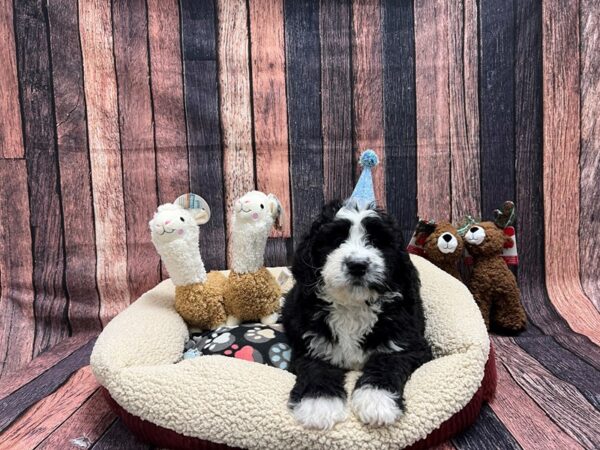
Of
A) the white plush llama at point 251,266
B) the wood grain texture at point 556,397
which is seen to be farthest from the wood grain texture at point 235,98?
the wood grain texture at point 556,397

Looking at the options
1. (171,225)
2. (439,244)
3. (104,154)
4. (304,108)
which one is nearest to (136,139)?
(104,154)

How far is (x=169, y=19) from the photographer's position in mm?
2324

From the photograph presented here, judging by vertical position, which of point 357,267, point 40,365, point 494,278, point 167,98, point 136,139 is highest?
point 167,98

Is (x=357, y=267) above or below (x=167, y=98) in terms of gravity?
below

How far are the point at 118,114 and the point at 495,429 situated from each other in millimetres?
2260

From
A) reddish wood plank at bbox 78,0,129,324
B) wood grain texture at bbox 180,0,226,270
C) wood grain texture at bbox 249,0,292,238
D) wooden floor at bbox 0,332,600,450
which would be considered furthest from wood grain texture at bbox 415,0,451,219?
reddish wood plank at bbox 78,0,129,324

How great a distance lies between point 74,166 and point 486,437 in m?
2.29

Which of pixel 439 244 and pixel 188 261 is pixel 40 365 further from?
pixel 439 244

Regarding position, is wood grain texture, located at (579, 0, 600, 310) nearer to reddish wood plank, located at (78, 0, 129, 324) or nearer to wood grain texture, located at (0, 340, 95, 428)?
reddish wood plank, located at (78, 0, 129, 324)

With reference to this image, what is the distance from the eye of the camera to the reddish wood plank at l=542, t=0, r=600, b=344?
7.66 feet

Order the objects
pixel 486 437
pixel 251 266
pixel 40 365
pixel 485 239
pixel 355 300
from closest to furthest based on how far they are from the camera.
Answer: pixel 486 437
pixel 355 300
pixel 251 266
pixel 40 365
pixel 485 239

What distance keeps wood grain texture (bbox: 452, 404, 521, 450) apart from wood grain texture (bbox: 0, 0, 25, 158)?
2461mm

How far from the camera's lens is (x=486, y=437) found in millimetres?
1390

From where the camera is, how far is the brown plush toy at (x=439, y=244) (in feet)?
7.16
